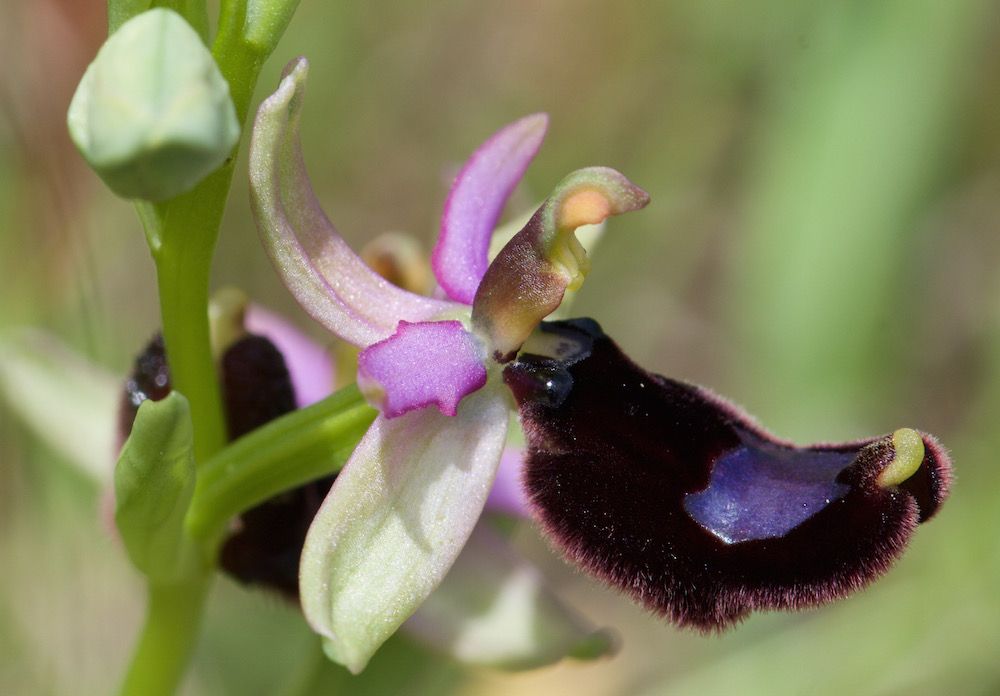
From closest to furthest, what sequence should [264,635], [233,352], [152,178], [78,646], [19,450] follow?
[152,178], [233,352], [78,646], [19,450], [264,635]

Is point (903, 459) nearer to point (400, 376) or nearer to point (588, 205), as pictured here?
point (588, 205)

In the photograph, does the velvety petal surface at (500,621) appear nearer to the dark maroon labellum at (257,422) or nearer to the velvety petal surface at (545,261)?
the dark maroon labellum at (257,422)

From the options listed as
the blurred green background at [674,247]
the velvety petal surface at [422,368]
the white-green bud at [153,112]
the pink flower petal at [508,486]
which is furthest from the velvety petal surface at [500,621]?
the white-green bud at [153,112]

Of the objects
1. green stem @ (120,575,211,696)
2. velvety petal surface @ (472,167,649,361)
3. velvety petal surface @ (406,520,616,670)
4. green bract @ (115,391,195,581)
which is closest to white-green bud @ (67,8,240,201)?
green bract @ (115,391,195,581)

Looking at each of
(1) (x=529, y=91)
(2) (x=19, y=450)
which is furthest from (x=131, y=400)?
(1) (x=529, y=91)

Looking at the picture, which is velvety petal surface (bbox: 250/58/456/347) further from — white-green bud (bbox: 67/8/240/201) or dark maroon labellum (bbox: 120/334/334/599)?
dark maroon labellum (bbox: 120/334/334/599)

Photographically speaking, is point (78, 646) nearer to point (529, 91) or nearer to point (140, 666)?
point (140, 666)

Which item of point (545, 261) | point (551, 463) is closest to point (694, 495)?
point (551, 463)
